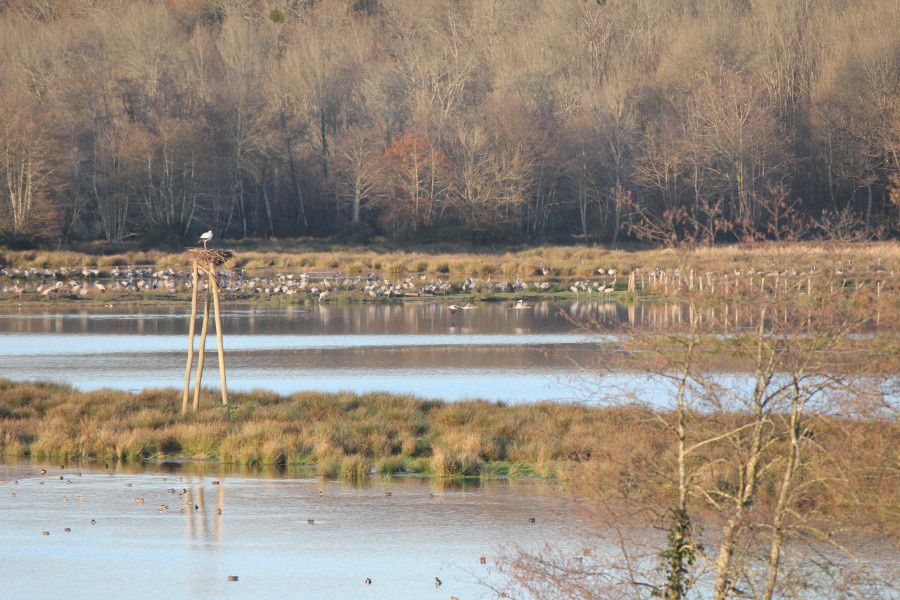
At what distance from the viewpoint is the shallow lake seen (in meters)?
26.9

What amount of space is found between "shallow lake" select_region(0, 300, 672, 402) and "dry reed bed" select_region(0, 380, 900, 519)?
1131mm

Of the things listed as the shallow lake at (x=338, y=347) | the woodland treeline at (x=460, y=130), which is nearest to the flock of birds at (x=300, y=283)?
the shallow lake at (x=338, y=347)

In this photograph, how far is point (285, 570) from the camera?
13492 millimetres

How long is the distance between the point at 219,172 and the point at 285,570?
61.0 meters

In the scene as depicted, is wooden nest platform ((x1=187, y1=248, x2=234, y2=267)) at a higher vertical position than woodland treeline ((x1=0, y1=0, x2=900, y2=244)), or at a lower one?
lower

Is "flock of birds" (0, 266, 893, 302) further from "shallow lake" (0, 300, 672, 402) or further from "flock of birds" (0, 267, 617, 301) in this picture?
"shallow lake" (0, 300, 672, 402)

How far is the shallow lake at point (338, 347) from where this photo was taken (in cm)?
2694

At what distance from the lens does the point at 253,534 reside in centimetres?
1490

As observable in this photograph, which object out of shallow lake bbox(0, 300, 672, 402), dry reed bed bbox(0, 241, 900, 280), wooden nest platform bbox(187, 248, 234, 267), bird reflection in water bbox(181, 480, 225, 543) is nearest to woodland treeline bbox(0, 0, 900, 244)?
dry reed bed bbox(0, 241, 900, 280)

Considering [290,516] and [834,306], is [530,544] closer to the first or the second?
[290,516]

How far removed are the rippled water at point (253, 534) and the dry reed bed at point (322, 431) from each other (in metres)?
0.72

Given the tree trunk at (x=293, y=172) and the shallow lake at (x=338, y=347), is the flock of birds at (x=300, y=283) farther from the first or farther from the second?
the tree trunk at (x=293, y=172)

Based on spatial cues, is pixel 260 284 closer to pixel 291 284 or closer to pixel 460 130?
pixel 291 284

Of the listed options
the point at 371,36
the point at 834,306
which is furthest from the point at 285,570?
the point at 371,36
